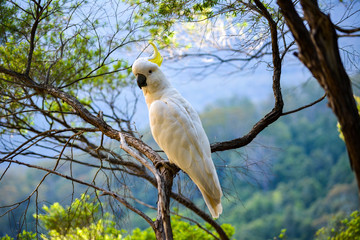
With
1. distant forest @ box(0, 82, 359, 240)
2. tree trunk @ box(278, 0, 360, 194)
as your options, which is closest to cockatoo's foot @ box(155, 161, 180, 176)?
tree trunk @ box(278, 0, 360, 194)

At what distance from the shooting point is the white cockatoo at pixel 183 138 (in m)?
1.98

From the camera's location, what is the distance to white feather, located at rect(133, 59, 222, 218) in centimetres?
197

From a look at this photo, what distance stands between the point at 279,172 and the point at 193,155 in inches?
140

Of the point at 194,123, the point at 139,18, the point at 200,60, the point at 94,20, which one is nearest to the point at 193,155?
the point at 194,123

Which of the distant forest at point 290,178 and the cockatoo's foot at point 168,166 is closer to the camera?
the cockatoo's foot at point 168,166

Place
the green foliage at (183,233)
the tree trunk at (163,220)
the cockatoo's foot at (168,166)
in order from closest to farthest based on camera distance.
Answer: the tree trunk at (163,220)
the cockatoo's foot at (168,166)
the green foliage at (183,233)

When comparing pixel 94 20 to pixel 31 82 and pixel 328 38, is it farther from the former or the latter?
pixel 328 38

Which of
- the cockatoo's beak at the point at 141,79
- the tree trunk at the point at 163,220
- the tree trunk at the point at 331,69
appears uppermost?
the cockatoo's beak at the point at 141,79

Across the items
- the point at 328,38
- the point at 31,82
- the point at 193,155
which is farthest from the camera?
the point at 31,82

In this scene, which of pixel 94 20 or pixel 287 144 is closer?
pixel 94 20

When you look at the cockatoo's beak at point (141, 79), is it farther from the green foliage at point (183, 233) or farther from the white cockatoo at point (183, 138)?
the green foliage at point (183, 233)

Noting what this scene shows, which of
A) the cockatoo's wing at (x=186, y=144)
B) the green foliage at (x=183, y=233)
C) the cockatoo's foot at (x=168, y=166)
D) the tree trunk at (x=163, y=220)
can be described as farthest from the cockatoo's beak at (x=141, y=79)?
the green foliage at (x=183, y=233)

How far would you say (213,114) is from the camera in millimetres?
5344

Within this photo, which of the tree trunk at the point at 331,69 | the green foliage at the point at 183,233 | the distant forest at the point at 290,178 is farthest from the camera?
the distant forest at the point at 290,178
